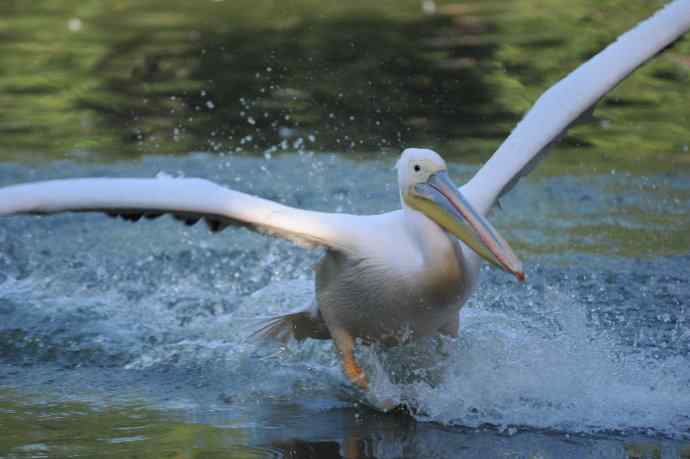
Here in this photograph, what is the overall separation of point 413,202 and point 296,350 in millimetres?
1268

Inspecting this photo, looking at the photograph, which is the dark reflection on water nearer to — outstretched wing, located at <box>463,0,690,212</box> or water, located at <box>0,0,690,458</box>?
water, located at <box>0,0,690,458</box>

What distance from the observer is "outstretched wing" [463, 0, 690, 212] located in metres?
5.99

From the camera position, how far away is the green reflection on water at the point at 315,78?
1038cm

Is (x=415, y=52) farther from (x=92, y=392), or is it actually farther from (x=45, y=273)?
(x=92, y=392)

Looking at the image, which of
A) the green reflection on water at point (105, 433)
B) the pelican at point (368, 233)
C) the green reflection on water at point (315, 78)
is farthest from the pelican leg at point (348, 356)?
the green reflection on water at point (315, 78)

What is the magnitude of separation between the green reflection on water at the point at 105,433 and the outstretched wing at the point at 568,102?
5.12 feet

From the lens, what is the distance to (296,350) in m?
6.46

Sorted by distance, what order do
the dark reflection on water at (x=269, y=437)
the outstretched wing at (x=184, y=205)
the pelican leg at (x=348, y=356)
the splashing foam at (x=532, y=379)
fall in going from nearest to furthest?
the dark reflection on water at (x=269, y=437)
the splashing foam at (x=532, y=379)
the outstretched wing at (x=184, y=205)
the pelican leg at (x=348, y=356)

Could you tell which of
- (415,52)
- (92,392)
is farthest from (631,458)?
(415,52)

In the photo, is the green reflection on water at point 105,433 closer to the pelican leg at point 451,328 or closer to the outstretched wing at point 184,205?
the outstretched wing at point 184,205

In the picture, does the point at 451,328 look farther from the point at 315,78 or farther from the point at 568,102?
the point at 315,78

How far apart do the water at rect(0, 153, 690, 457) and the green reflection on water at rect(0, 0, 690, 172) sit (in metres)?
1.40

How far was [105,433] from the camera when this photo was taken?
17.9ft

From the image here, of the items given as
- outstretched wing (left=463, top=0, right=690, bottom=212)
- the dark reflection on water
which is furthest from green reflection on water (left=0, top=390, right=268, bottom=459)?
outstretched wing (left=463, top=0, right=690, bottom=212)
